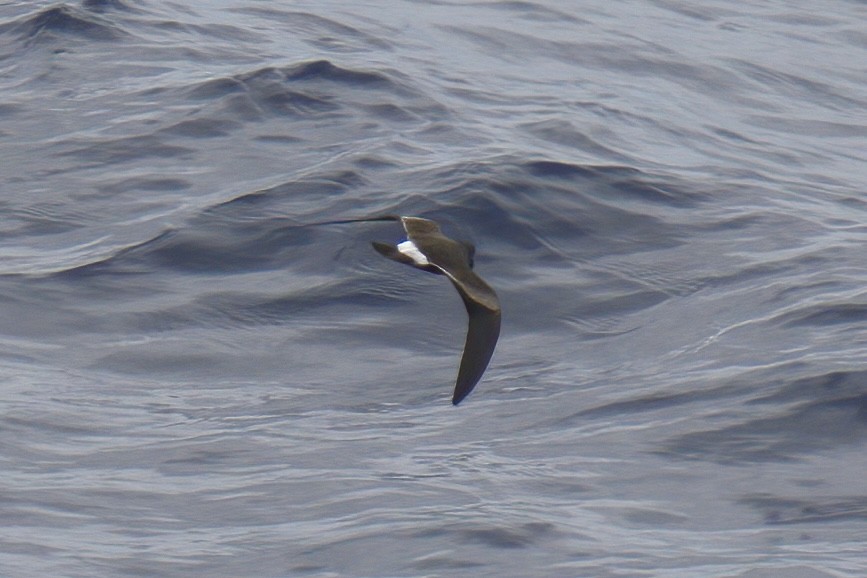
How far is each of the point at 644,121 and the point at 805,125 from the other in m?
1.57

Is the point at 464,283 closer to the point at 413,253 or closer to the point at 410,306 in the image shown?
the point at 413,253

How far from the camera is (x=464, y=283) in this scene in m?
5.43

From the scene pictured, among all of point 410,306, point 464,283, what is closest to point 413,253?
point 464,283

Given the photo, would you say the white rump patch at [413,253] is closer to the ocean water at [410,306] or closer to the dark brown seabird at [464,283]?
the dark brown seabird at [464,283]

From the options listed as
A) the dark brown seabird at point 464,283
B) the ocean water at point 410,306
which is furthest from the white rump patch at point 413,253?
Answer: the ocean water at point 410,306

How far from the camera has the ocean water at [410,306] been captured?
580cm

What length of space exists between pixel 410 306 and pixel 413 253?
242 centimetres

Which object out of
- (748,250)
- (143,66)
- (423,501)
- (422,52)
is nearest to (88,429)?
(423,501)

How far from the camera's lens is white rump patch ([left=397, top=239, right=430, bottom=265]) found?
18.7 feet

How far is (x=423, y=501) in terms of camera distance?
5.96m

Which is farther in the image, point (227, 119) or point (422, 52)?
point (422, 52)

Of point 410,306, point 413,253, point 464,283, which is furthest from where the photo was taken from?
point 410,306

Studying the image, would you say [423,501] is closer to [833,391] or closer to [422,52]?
[833,391]

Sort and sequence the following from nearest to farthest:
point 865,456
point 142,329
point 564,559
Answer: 1. point 564,559
2. point 865,456
3. point 142,329
